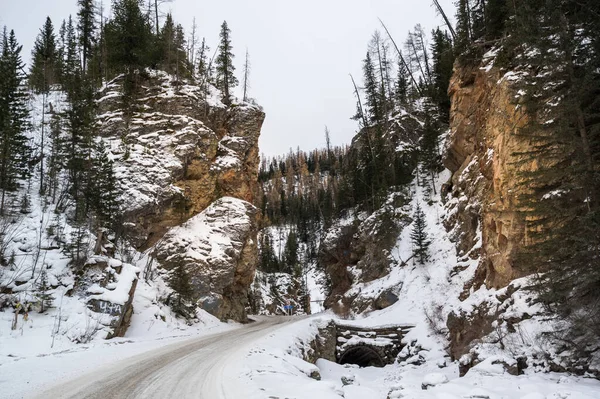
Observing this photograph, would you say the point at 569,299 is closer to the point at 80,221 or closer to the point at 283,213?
the point at 80,221

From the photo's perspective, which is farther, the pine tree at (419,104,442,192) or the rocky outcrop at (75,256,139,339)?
the pine tree at (419,104,442,192)

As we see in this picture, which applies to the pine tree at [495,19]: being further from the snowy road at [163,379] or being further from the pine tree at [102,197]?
the pine tree at [102,197]

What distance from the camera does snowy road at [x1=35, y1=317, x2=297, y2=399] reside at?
309 inches

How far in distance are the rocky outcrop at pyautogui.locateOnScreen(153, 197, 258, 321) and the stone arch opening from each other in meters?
11.3

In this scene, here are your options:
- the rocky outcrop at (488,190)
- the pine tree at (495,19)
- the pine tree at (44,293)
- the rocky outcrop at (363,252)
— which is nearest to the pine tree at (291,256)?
the rocky outcrop at (363,252)

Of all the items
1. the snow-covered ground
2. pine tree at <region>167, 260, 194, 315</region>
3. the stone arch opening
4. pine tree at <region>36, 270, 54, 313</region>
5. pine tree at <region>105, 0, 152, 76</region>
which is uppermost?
pine tree at <region>105, 0, 152, 76</region>

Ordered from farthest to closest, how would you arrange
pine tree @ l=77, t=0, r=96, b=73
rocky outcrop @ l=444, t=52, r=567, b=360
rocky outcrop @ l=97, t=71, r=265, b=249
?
pine tree @ l=77, t=0, r=96, b=73 < rocky outcrop @ l=97, t=71, r=265, b=249 < rocky outcrop @ l=444, t=52, r=567, b=360

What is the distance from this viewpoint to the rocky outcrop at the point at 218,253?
30.2 meters

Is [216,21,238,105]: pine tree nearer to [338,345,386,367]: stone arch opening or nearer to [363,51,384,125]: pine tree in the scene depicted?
[363,51,384,125]: pine tree

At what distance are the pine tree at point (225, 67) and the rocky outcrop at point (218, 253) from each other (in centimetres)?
1893

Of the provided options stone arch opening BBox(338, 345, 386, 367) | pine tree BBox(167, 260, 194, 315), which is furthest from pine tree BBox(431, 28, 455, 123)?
pine tree BBox(167, 260, 194, 315)

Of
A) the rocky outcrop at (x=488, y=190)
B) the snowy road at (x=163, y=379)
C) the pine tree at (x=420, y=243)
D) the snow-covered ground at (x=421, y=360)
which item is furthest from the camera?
the pine tree at (x=420, y=243)

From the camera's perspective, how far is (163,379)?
30.7 feet

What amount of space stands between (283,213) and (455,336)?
85.4 metres
